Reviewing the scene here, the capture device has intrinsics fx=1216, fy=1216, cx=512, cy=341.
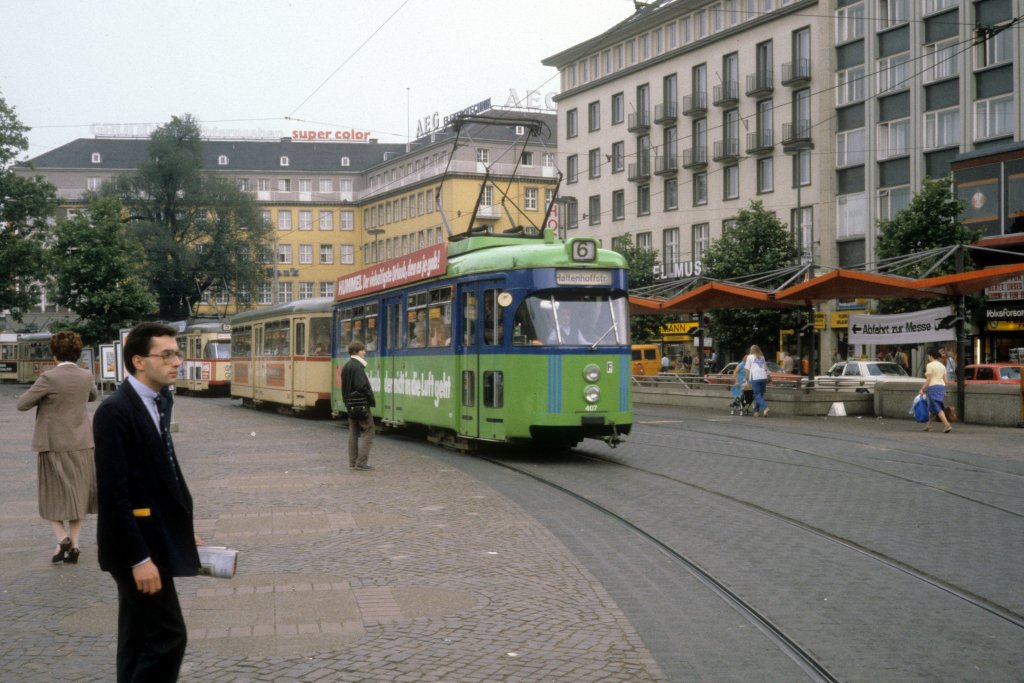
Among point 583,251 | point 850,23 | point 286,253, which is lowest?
point 583,251

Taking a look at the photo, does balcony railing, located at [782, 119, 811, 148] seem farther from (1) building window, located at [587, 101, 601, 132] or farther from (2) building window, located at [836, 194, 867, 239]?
(1) building window, located at [587, 101, 601, 132]

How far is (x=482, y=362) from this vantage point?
17188 millimetres

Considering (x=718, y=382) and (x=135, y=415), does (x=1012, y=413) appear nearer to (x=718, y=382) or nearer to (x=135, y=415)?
(x=718, y=382)

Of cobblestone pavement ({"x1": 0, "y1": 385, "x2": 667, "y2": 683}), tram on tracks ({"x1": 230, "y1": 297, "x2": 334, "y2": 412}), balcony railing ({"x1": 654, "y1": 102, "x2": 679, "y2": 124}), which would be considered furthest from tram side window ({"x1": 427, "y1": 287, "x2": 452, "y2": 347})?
balcony railing ({"x1": 654, "y1": 102, "x2": 679, "y2": 124})

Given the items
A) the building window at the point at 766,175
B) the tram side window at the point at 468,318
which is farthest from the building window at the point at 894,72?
the tram side window at the point at 468,318

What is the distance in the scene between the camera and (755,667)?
6027mm

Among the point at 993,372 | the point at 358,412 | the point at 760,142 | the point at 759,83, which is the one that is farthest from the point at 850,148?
the point at 358,412

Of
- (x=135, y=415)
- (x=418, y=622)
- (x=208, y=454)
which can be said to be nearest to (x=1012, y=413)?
(x=208, y=454)

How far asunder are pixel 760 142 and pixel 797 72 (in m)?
4.08

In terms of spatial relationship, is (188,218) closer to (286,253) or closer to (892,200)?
(286,253)

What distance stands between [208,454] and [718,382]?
1968cm

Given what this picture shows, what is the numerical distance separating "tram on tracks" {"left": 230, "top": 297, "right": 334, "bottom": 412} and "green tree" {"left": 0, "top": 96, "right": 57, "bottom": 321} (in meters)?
26.5

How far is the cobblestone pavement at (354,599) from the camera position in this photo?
6.06m

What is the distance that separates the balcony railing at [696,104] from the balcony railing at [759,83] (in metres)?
3.67
